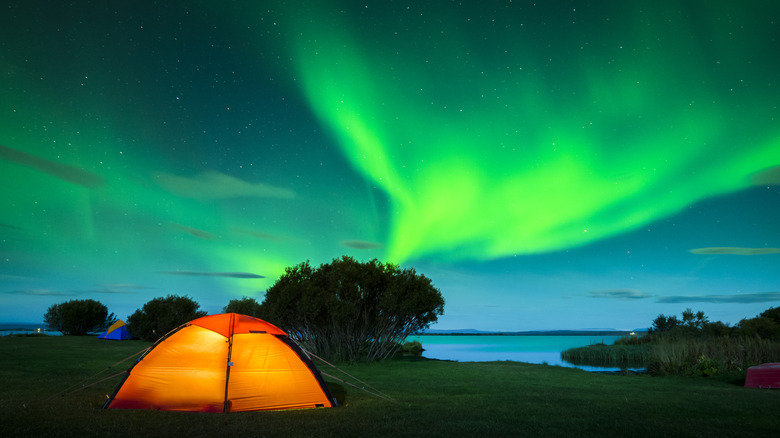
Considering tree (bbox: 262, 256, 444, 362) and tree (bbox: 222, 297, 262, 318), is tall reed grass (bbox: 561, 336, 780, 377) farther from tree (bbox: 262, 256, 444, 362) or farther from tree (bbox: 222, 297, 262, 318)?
tree (bbox: 222, 297, 262, 318)

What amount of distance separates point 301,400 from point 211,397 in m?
1.99

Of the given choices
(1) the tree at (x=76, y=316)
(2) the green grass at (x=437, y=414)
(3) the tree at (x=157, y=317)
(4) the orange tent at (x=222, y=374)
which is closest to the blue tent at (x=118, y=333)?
(3) the tree at (x=157, y=317)

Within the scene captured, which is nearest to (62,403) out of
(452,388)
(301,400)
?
(301,400)

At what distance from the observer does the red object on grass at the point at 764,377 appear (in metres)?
17.1

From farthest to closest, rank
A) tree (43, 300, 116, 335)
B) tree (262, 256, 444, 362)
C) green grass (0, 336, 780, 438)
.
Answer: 1. tree (43, 300, 116, 335)
2. tree (262, 256, 444, 362)
3. green grass (0, 336, 780, 438)

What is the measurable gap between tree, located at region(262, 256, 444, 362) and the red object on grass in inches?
564

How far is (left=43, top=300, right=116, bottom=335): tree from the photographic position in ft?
218

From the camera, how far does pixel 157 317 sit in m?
55.9

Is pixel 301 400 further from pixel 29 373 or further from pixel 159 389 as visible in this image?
pixel 29 373

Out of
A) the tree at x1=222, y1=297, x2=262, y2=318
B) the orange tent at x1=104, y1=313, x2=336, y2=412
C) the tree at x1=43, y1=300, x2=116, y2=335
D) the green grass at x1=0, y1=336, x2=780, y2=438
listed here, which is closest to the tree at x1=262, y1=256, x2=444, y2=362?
the green grass at x1=0, y1=336, x2=780, y2=438

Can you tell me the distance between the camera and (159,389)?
10.9 metres

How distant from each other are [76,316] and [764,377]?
7560 centimetres

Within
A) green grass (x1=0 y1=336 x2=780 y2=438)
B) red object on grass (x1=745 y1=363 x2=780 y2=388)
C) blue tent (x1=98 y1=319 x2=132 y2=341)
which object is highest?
blue tent (x1=98 y1=319 x2=132 y2=341)

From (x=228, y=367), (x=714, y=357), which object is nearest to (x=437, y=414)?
(x=228, y=367)
